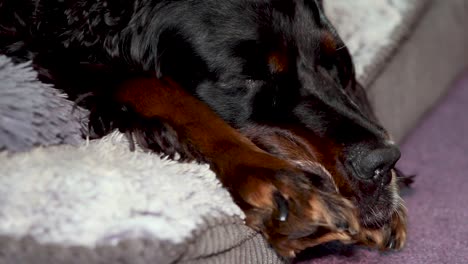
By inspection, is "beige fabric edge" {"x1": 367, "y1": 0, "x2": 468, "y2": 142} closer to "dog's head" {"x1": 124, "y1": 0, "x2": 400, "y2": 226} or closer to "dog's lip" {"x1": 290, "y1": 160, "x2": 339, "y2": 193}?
"dog's head" {"x1": 124, "y1": 0, "x2": 400, "y2": 226}

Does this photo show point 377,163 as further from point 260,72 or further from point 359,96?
point 359,96

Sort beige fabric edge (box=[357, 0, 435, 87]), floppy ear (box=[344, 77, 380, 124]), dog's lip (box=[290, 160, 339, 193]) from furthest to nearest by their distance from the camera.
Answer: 1. beige fabric edge (box=[357, 0, 435, 87])
2. floppy ear (box=[344, 77, 380, 124])
3. dog's lip (box=[290, 160, 339, 193])

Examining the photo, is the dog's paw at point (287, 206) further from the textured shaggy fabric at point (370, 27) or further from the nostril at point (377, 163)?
the textured shaggy fabric at point (370, 27)

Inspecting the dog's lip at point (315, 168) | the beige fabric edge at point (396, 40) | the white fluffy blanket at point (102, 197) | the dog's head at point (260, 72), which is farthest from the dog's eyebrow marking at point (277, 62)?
the beige fabric edge at point (396, 40)

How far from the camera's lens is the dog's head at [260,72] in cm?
186

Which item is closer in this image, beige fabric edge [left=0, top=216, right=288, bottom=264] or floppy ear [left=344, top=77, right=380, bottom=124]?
beige fabric edge [left=0, top=216, right=288, bottom=264]

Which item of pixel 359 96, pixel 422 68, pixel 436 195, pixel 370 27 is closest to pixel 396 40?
pixel 370 27

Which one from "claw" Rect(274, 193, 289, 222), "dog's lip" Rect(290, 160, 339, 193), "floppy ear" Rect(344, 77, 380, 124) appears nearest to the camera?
"claw" Rect(274, 193, 289, 222)

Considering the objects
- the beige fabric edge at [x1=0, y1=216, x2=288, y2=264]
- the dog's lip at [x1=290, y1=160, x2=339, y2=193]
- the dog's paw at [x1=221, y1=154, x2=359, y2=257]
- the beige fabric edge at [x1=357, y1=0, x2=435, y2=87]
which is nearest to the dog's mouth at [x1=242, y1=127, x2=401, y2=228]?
the dog's lip at [x1=290, y1=160, x2=339, y2=193]

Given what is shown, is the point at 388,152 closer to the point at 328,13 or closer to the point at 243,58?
the point at 243,58

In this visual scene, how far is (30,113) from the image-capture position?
1.63 meters

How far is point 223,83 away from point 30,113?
524 millimetres

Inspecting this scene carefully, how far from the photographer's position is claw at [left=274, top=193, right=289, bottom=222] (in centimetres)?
151

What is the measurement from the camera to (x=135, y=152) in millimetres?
1660
